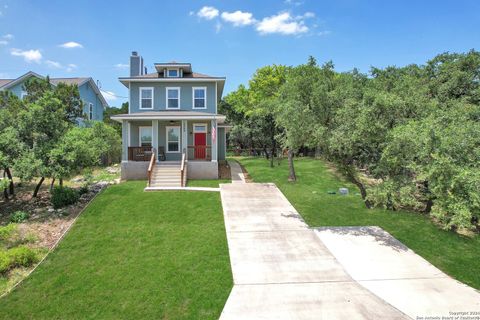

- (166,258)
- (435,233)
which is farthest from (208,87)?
(435,233)

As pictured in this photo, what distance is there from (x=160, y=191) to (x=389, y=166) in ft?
34.6

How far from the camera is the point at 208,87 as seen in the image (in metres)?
20.5

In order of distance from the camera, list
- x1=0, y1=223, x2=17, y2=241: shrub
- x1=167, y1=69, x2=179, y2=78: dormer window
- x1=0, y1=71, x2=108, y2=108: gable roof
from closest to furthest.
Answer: x1=0, y1=223, x2=17, y2=241: shrub, x1=167, y1=69, x2=179, y2=78: dormer window, x1=0, y1=71, x2=108, y2=108: gable roof

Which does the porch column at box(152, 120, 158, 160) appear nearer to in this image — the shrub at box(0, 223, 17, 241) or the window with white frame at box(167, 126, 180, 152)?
the window with white frame at box(167, 126, 180, 152)

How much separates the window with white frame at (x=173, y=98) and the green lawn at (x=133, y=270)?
10178 mm

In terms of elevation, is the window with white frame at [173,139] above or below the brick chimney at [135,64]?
below

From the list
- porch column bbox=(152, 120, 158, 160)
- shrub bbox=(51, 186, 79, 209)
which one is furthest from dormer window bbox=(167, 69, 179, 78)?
shrub bbox=(51, 186, 79, 209)

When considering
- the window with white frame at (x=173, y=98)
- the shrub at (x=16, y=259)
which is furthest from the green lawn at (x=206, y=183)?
the shrub at (x=16, y=259)

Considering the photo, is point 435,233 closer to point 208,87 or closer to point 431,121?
point 431,121

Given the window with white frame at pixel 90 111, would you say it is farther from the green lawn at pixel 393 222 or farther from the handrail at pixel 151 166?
the green lawn at pixel 393 222

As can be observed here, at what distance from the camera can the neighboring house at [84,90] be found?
2475 cm

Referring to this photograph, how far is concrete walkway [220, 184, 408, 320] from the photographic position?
606 cm

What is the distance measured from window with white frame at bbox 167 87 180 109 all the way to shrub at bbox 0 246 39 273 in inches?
542

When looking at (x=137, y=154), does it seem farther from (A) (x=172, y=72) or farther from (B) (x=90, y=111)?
(B) (x=90, y=111)
